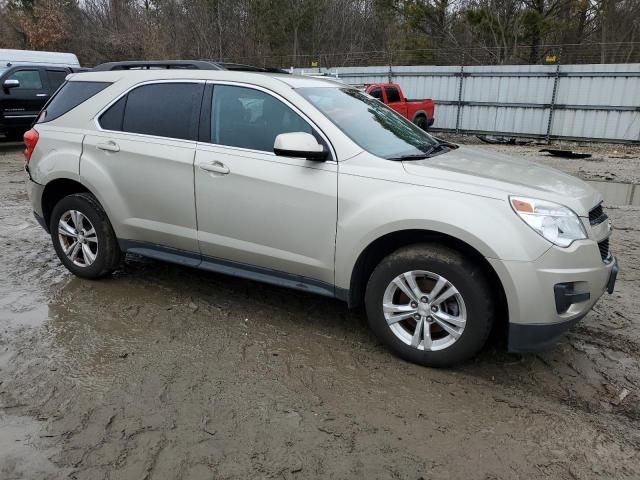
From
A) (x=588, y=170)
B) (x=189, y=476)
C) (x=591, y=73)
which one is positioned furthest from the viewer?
(x=591, y=73)

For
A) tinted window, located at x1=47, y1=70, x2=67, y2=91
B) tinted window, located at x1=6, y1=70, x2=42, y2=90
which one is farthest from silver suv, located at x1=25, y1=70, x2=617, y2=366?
tinted window, located at x1=47, y1=70, x2=67, y2=91

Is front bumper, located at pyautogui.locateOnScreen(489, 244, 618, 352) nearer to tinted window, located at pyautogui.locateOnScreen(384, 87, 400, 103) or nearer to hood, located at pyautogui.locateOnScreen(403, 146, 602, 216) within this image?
hood, located at pyautogui.locateOnScreen(403, 146, 602, 216)

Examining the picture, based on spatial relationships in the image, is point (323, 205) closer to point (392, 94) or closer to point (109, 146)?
point (109, 146)

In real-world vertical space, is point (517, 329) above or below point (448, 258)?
below

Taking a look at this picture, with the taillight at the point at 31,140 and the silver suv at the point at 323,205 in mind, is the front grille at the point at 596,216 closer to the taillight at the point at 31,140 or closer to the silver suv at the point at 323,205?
the silver suv at the point at 323,205

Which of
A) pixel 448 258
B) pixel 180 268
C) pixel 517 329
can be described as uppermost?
pixel 448 258

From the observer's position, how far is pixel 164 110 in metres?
4.14

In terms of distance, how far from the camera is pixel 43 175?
15.1ft

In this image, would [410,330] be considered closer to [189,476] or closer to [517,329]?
[517,329]

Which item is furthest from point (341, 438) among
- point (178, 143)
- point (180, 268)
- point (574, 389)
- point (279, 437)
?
point (180, 268)

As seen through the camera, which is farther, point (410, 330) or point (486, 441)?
point (410, 330)

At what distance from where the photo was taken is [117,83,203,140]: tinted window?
4.03m

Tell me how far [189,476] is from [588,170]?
1153 cm

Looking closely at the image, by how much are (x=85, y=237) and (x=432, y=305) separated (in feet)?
10.0
